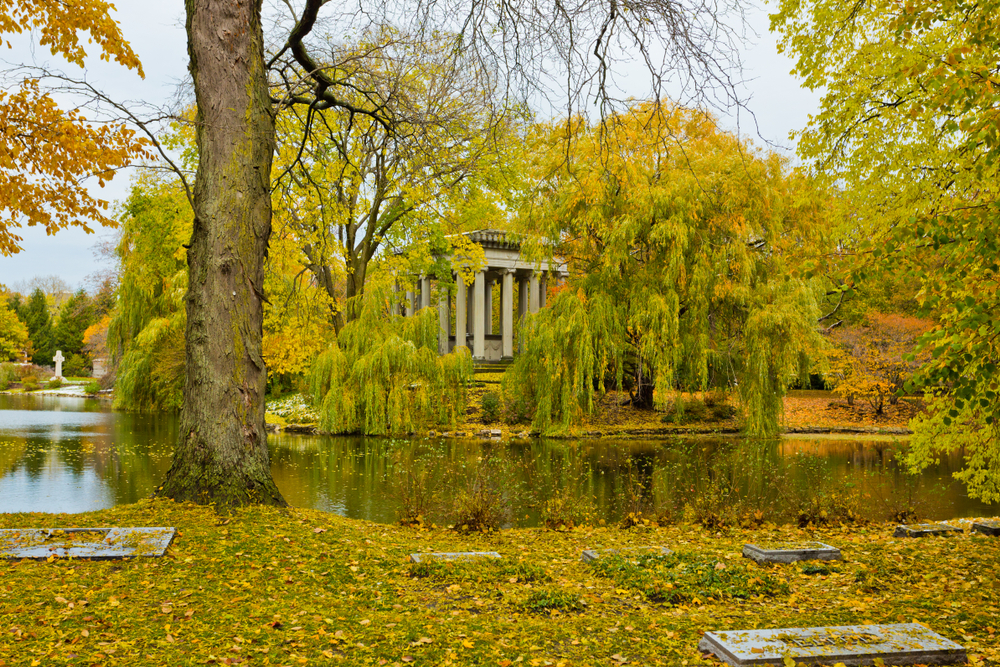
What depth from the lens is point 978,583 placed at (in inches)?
177

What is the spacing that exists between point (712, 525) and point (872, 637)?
408 cm

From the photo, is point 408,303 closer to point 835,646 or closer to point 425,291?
point 425,291

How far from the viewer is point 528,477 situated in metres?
10.9

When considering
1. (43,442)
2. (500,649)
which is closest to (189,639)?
(500,649)

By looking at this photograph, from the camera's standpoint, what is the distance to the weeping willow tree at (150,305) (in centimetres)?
2134

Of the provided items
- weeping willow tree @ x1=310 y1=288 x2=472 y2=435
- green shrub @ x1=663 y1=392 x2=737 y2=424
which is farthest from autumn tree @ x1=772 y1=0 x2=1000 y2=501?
weeping willow tree @ x1=310 y1=288 x2=472 y2=435

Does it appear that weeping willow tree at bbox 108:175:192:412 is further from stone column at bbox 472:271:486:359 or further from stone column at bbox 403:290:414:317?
stone column at bbox 472:271:486:359

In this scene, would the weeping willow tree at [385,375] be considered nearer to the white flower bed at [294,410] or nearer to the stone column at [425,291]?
the white flower bed at [294,410]

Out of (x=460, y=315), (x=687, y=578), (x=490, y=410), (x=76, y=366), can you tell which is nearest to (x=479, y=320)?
(x=460, y=315)

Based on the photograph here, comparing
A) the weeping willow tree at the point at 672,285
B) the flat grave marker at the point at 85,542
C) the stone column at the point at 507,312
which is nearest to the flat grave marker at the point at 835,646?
the flat grave marker at the point at 85,542

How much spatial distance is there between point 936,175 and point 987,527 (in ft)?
11.7

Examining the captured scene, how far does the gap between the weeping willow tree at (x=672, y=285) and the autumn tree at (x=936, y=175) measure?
4.54 metres

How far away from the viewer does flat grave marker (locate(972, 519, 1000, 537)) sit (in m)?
6.37

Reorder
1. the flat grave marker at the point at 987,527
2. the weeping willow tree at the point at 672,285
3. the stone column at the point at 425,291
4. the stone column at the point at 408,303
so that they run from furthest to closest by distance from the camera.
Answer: the stone column at the point at 425,291, the stone column at the point at 408,303, the weeping willow tree at the point at 672,285, the flat grave marker at the point at 987,527
